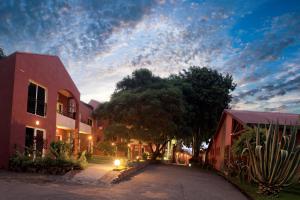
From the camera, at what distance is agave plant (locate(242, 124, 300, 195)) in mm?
14469

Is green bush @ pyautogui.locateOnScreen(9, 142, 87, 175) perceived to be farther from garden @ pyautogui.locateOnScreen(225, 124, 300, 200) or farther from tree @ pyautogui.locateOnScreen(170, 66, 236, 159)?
tree @ pyautogui.locateOnScreen(170, 66, 236, 159)

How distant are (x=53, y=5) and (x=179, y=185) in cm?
1021

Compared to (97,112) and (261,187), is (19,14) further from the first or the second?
(97,112)

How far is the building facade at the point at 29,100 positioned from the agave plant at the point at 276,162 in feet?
36.9

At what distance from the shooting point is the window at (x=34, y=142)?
62.1 ft

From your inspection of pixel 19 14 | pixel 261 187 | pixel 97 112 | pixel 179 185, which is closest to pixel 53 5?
pixel 19 14

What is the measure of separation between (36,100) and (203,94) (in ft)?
68.6

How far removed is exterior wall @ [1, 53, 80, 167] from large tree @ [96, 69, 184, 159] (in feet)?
27.4

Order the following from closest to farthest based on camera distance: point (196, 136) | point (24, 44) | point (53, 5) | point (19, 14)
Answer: point (53, 5) → point (19, 14) → point (24, 44) → point (196, 136)

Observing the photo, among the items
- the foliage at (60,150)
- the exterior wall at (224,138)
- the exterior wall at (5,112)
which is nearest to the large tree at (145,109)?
the exterior wall at (224,138)

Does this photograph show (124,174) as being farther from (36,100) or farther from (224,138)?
(224,138)

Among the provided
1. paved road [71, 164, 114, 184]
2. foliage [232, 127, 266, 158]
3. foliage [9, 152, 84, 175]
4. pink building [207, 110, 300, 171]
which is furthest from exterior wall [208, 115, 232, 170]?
foliage [9, 152, 84, 175]

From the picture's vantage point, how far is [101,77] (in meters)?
33.5

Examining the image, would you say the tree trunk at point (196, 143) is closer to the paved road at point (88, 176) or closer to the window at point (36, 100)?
the window at point (36, 100)
